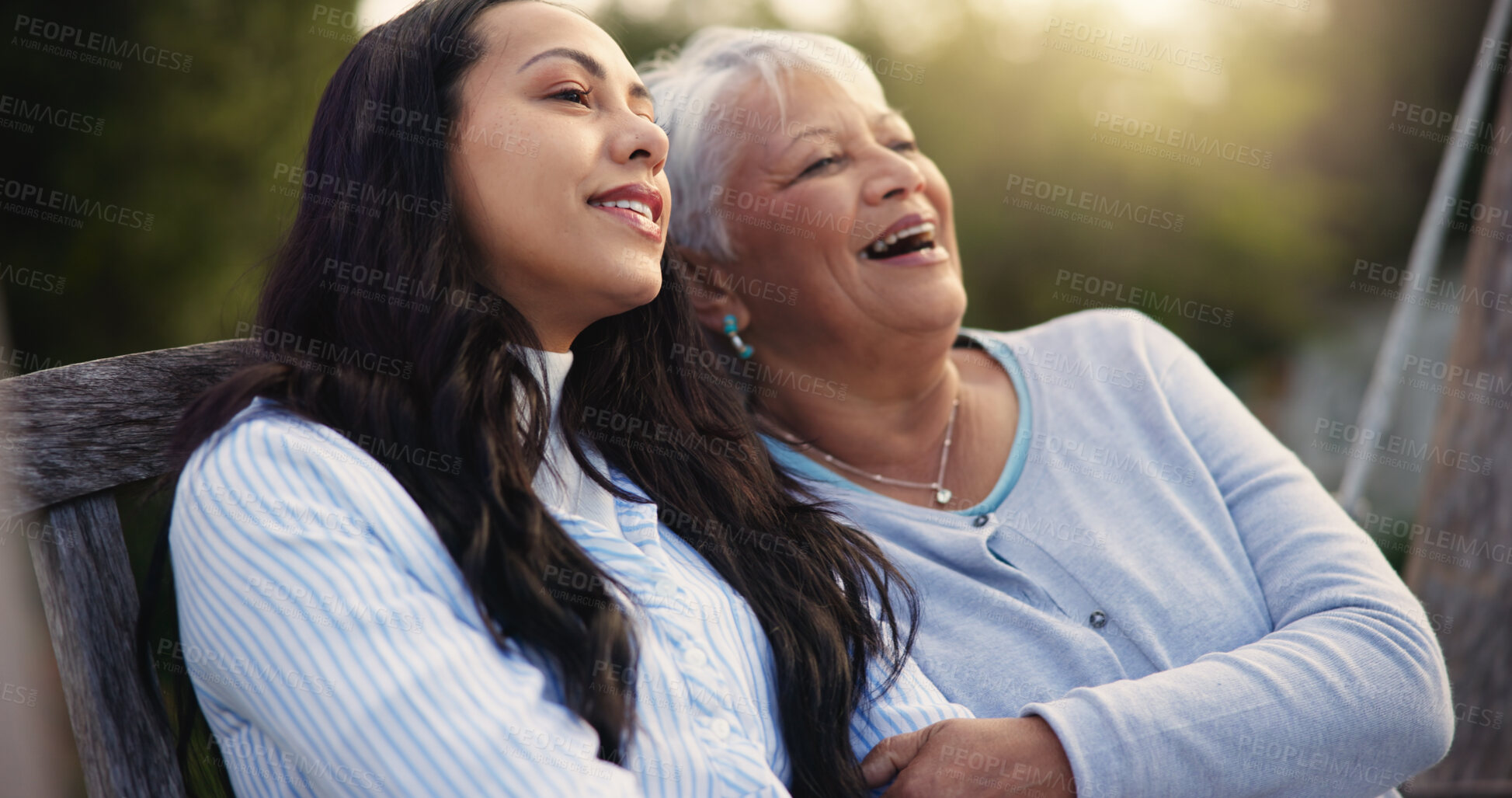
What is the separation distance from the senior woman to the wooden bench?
938 mm

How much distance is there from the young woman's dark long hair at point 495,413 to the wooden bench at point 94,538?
7cm

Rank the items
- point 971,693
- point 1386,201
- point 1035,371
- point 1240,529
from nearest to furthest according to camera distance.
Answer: point 971,693 → point 1240,529 → point 1035,371 → point 1386,201

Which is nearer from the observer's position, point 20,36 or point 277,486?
point 277,486

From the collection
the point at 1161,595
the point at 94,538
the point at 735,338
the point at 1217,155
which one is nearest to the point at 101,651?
the point at 94,538

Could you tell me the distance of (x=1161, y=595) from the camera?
204cm

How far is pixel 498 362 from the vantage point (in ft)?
4.96

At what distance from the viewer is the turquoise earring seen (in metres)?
2.43

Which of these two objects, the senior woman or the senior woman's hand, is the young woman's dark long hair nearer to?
the senior woman's hand

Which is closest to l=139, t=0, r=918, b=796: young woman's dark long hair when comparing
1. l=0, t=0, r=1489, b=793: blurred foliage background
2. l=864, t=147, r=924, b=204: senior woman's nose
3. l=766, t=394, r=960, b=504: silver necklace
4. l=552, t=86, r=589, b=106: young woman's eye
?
l=552, t=86, r=589, b=106: young woman's eye

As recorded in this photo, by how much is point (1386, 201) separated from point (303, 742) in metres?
8.78

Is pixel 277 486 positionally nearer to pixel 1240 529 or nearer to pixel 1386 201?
pixel 1240 529

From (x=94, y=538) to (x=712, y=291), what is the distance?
133cm

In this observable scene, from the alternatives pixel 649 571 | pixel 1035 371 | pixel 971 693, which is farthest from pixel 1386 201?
pixel 649 571

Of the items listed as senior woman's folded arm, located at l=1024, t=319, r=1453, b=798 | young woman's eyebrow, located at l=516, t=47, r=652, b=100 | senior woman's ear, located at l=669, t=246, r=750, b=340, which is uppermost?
young woman's eyebrow, located at l=516, t=47, r=652, b=100
